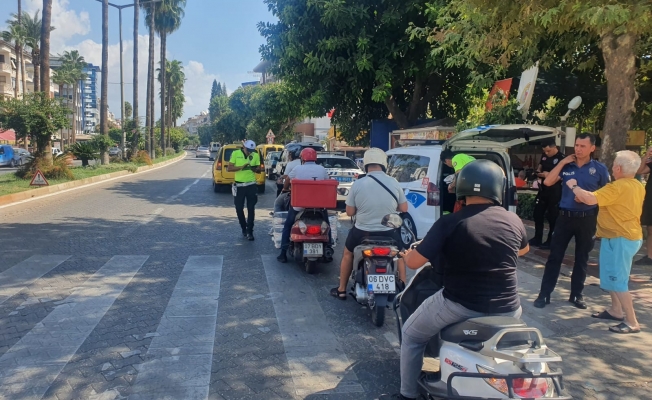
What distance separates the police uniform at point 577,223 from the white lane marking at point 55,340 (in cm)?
493

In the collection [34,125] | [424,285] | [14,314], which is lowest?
[14,314]

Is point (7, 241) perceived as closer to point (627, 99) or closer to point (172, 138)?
point (627, 99)

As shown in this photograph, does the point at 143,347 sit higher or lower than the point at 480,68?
lower

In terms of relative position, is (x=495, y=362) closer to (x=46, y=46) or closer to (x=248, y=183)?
(x=248, y=183)

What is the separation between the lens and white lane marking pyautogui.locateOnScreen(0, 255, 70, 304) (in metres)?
6.27

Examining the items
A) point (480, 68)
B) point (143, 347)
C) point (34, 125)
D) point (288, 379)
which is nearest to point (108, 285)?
point (143, 347)

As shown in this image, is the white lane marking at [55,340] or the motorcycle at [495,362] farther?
the white lane marking at [55,340]

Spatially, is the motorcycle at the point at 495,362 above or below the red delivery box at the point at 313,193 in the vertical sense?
below

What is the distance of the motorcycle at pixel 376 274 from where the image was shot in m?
5.14

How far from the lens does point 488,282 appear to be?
3119 millimetres

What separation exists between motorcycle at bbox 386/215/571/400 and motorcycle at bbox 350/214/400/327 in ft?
6.01

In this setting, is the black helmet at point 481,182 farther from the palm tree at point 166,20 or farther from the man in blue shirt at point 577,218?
the palm tree at point 166,20

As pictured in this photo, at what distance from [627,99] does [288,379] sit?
Result: 6.81 metres

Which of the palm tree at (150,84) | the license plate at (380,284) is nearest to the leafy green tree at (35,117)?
the license plate at (380,284)
